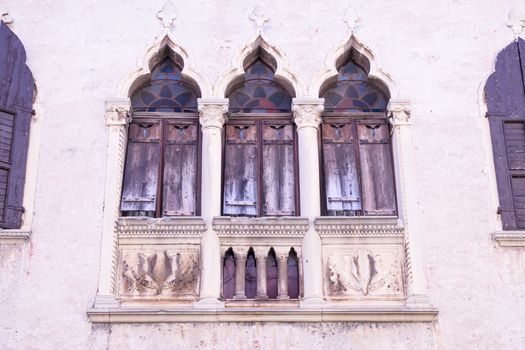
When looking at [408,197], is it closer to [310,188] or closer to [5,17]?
[310,188]

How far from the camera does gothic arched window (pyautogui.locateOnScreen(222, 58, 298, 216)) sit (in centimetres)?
1102

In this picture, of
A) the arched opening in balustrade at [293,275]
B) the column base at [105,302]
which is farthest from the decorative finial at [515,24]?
the column base at [105,302]

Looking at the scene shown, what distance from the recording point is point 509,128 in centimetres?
1130

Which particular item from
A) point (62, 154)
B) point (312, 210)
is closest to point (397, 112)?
point (312, 210)

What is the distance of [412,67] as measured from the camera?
38.2ft

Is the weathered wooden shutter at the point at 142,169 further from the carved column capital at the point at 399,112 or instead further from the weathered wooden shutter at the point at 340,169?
the carved column capital at the point at 399,112

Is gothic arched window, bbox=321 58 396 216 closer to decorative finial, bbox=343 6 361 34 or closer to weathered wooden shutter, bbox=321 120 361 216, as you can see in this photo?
weathered wooden shutter, bbox=321 120 361 216

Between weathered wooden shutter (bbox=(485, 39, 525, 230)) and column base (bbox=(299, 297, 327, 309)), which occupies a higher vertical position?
weathered wooden shutter (bbox=(485, 39, 525, 230))

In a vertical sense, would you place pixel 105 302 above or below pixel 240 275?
below

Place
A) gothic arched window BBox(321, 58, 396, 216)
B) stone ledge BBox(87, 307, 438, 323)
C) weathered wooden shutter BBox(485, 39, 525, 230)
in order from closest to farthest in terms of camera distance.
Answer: stone ledge BBox(87, 307, 438, 323) → weathered wooden shutter BBox(485, 39, 525, 230) → gothic arched window BBox(321, 58, 396, 216)

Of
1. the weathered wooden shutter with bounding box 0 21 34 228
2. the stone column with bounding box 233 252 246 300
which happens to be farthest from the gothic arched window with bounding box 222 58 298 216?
the weathered wooden shutter with bounding box 0 21 34 228

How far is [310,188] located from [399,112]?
5.27 feet

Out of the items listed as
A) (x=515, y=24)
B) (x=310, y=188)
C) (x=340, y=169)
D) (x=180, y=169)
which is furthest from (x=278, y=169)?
(x=515, y=24)

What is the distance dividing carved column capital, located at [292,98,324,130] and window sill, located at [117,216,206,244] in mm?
1904
